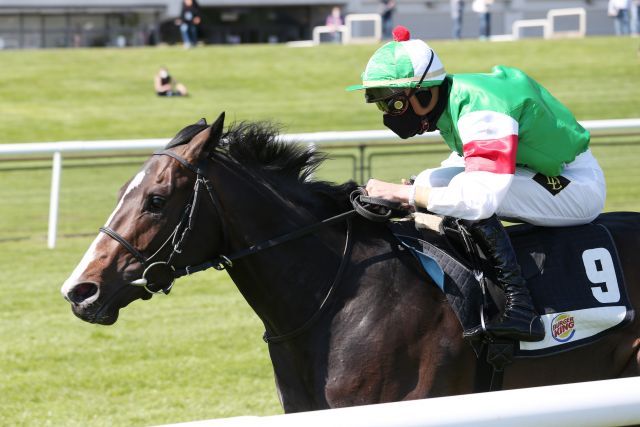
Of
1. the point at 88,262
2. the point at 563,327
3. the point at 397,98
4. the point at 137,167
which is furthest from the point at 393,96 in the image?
the point at 137,167

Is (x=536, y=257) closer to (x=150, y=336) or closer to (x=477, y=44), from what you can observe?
(x=150, y=336)

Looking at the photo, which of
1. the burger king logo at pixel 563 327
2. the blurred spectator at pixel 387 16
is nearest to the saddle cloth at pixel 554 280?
the burger king logo at pixel 563 327

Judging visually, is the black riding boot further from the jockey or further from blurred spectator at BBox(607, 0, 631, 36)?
blurred spectator at BBox(607, 0, 631, 36)

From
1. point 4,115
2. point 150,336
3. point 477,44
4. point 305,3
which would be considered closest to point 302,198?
point 150,336

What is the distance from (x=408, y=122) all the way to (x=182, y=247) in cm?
90

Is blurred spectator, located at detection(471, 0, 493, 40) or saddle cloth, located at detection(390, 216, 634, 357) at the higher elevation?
blurred spectator, located at detection(471, 0, 493, 40)

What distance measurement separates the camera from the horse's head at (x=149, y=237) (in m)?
3.26

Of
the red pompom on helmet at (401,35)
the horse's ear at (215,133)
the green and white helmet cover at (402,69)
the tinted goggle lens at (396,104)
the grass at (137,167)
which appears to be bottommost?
the grass at (137,167)

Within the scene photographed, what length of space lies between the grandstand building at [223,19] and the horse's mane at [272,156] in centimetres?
3559

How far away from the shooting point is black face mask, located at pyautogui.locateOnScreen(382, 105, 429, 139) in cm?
352

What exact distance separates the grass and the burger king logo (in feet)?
6.93

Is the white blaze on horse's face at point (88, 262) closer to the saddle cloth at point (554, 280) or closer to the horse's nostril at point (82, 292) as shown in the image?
the horse's nostril at point (82, 292)

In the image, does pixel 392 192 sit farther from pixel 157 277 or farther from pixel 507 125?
pixel 157 277

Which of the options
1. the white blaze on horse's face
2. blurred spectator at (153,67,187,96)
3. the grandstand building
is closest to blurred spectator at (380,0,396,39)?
the grandstand building
